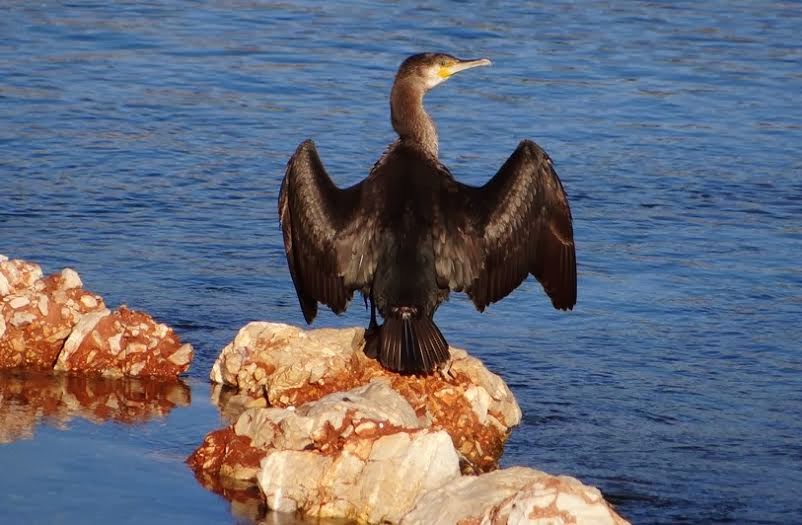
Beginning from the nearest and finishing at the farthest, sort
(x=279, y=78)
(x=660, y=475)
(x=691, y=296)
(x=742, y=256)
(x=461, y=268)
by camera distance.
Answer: (x=660, y=475) < (x=461, y=268) < (x=691, y=296) < (x=742, y=256) < (x=279, y=78)

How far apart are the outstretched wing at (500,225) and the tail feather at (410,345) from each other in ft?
1.05

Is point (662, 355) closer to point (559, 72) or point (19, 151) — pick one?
point (19, 151)

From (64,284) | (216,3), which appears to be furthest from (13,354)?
(216,3)

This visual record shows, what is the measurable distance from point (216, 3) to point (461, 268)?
35.6 ft

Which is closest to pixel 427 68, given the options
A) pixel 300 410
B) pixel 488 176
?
pixel 300 410

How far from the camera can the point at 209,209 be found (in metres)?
11.1

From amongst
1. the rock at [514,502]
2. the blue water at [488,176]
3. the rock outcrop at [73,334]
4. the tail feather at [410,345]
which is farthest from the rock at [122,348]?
the rock at [514,502]

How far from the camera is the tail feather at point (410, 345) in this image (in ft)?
23.1

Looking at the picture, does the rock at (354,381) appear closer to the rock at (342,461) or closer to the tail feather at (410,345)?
the tail feather at (410,345)

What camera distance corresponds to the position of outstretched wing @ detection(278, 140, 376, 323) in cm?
742

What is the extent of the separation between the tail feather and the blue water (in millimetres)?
537

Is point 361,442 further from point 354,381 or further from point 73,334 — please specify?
point 73,334

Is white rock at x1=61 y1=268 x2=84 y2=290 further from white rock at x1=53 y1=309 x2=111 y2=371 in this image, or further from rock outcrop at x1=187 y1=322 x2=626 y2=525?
rock outcrop at x1=187 y1=322 x2=626 y2=525

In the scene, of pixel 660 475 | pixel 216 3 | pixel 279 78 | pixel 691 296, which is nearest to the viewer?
pixel 660 475
